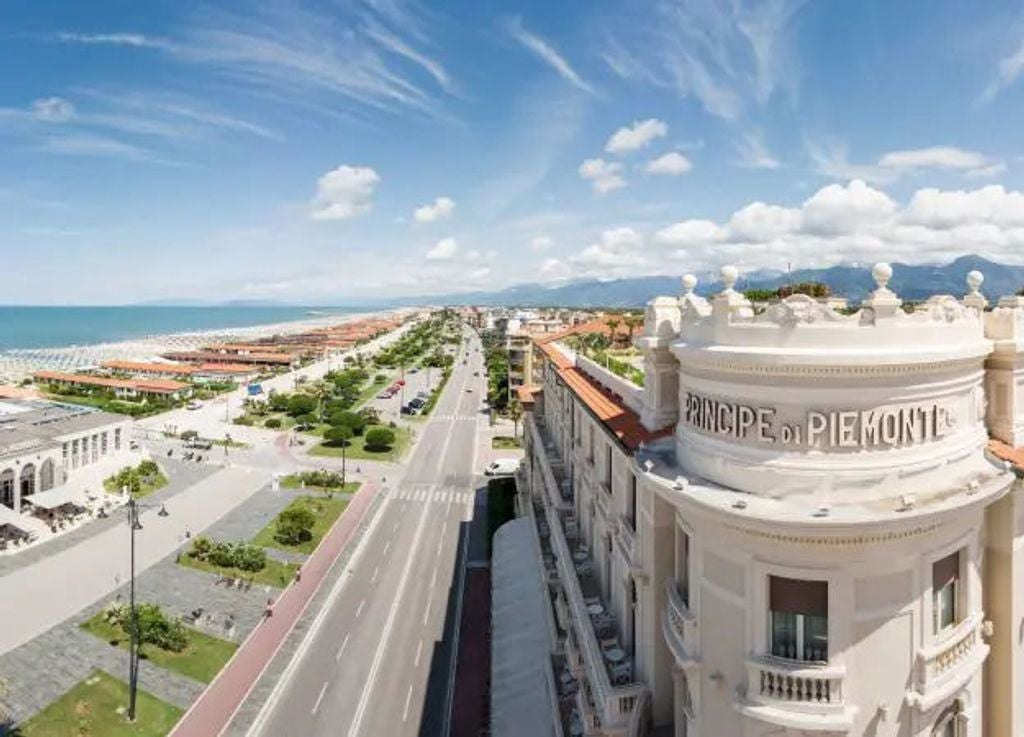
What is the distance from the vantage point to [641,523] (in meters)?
19.1

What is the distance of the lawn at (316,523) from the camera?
193 ft

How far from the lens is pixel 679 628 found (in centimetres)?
1620

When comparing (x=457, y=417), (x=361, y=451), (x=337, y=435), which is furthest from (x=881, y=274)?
(x=457, y=417)

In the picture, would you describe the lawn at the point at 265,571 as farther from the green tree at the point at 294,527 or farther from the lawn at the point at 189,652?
the lawn at the point at 189,652

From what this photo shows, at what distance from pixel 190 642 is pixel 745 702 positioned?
3869cm

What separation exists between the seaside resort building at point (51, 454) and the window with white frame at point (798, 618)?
6596 cm

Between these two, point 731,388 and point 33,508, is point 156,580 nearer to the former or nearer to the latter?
point 33,508

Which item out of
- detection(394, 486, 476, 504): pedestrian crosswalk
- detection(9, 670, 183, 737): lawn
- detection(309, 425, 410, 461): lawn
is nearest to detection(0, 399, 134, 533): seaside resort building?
detection(309, 425, 410, 461): lawn

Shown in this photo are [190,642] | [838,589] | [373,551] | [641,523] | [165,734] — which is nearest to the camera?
[838,589]

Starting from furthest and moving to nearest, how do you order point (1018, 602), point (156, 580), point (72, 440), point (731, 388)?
point (72, 440)
point (156, 580)
point (1018, 602)
point (731, 388)

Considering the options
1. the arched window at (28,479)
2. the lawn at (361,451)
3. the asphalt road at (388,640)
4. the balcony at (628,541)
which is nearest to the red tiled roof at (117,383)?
the lawn at (361,451)

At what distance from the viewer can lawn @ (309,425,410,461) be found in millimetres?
92688

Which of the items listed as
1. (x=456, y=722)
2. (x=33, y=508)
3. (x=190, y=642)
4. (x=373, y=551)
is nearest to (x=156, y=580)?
(x=190, y=642)

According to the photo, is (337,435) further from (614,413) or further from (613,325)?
(614,413)
